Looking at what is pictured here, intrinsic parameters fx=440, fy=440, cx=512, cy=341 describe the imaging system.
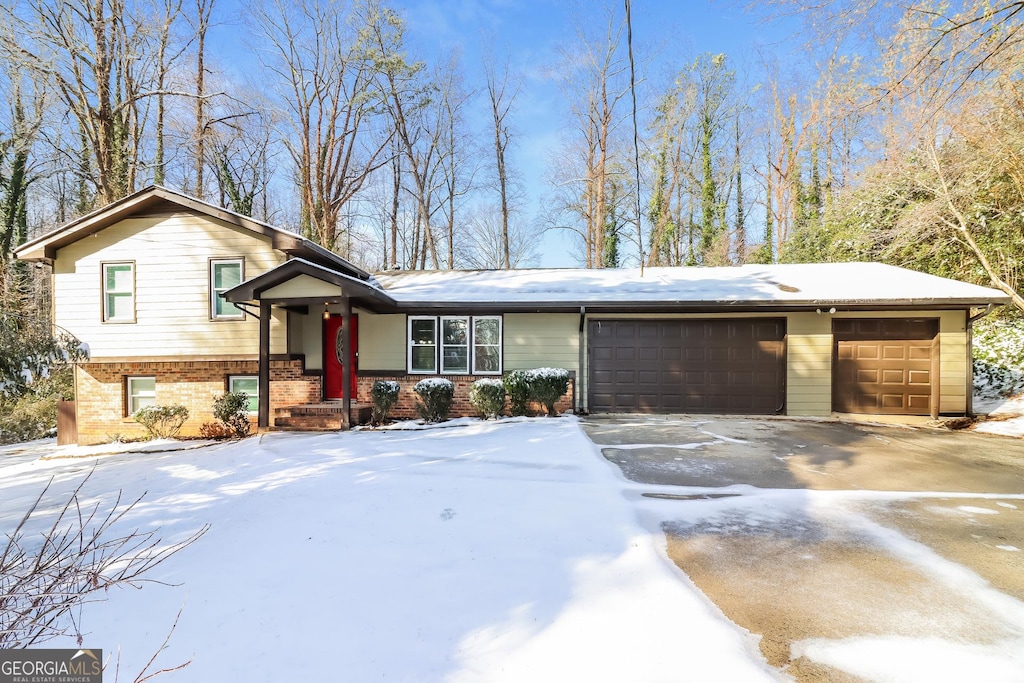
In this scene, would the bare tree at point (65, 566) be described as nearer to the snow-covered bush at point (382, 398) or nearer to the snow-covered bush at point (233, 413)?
the snow-covered bush at point (233, 413)

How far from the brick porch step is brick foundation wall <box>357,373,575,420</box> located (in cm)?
64

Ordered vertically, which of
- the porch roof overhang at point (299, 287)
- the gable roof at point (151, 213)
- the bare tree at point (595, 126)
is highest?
the bare tree at point (595, 126)

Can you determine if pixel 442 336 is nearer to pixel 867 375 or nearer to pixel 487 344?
pixel 487 344

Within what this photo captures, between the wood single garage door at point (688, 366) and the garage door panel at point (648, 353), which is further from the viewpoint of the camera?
the garage door panel at point (648, 353)

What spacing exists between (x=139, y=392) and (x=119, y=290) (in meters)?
2.42

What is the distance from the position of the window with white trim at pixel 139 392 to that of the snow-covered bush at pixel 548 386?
8.98 metres

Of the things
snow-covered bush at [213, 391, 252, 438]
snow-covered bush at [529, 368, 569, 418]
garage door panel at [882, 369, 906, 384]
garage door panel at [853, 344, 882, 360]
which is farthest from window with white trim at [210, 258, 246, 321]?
garage door panel at [882, 369, 906, 384]

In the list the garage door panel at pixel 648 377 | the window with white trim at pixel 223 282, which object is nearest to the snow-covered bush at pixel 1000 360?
the garage door panel at pixel 648 377

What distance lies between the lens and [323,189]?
19938 mm

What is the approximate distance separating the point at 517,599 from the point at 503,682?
0.64m

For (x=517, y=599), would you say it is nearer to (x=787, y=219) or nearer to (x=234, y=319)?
(x=234, y=319)

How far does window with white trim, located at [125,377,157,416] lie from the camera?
10.4 metres

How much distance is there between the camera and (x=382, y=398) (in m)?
9.41

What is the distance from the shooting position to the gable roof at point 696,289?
29.6 ft
